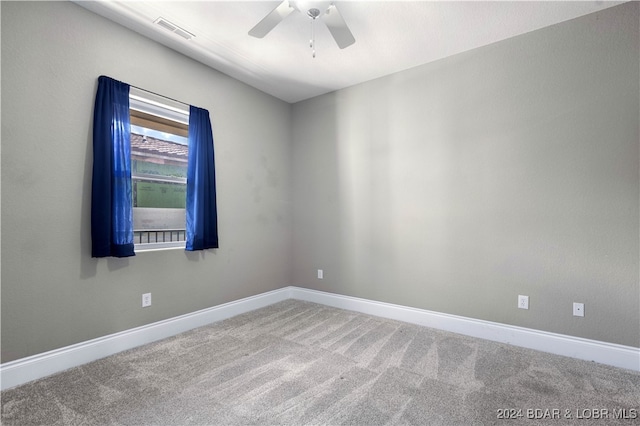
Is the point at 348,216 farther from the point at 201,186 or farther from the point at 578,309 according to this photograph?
the point at 578,309

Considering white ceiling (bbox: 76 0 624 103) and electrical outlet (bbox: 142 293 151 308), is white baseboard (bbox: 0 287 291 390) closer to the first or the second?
electrical outlet (bbox: 142 293 151 308)

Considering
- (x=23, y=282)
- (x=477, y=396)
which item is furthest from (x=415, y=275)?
(x=23, y=282)

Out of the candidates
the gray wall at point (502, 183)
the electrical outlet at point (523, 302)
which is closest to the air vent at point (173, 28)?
the gray wall at point (502, 183)

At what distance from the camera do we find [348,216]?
361 cm

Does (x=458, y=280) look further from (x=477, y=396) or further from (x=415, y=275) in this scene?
(x=477, y=396)

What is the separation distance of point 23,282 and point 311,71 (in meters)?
3.03

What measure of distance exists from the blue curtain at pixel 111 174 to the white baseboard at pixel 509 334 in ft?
7.82

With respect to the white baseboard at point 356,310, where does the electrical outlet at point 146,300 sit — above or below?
above

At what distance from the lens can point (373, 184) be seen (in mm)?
3412

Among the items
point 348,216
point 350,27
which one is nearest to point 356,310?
point 348,216

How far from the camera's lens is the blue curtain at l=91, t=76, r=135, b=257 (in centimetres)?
222

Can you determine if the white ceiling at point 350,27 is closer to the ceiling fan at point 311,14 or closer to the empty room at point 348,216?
the empty room at point 348,216

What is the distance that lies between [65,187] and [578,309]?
4.02 meters

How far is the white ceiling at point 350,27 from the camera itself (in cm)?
222
